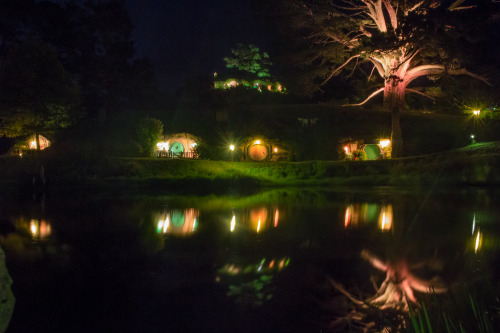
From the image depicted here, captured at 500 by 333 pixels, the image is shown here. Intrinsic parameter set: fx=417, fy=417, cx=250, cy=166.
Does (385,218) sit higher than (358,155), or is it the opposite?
(358,155)

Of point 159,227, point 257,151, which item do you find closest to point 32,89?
point 257,151

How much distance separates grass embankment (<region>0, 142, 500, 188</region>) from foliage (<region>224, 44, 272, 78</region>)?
2943cm

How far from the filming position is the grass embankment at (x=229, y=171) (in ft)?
82.7

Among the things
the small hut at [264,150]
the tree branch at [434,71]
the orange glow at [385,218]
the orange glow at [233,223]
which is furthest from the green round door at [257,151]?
the orange glow at [233,223]

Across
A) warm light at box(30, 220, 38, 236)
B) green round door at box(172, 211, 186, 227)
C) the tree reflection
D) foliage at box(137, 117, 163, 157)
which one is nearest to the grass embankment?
foliage at box(137, 117, 163, 157)

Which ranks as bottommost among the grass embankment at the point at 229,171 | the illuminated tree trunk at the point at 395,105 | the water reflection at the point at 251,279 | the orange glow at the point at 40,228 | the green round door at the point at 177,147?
the water reflection at the point at 251,279

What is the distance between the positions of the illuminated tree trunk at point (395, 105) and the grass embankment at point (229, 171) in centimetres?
267

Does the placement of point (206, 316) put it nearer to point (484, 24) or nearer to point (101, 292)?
point (101, 292)

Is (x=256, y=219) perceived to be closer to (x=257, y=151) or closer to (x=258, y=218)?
(x=258, y=218)

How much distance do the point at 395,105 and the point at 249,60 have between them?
1131 inches

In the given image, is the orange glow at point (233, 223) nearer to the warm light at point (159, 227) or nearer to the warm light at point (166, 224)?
the warm light at point (166, 224)

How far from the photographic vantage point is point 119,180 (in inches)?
1009

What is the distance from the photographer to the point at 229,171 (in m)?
26.4

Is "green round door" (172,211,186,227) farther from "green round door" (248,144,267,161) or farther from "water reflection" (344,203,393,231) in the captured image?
"green round door" (248,144,267,161)
